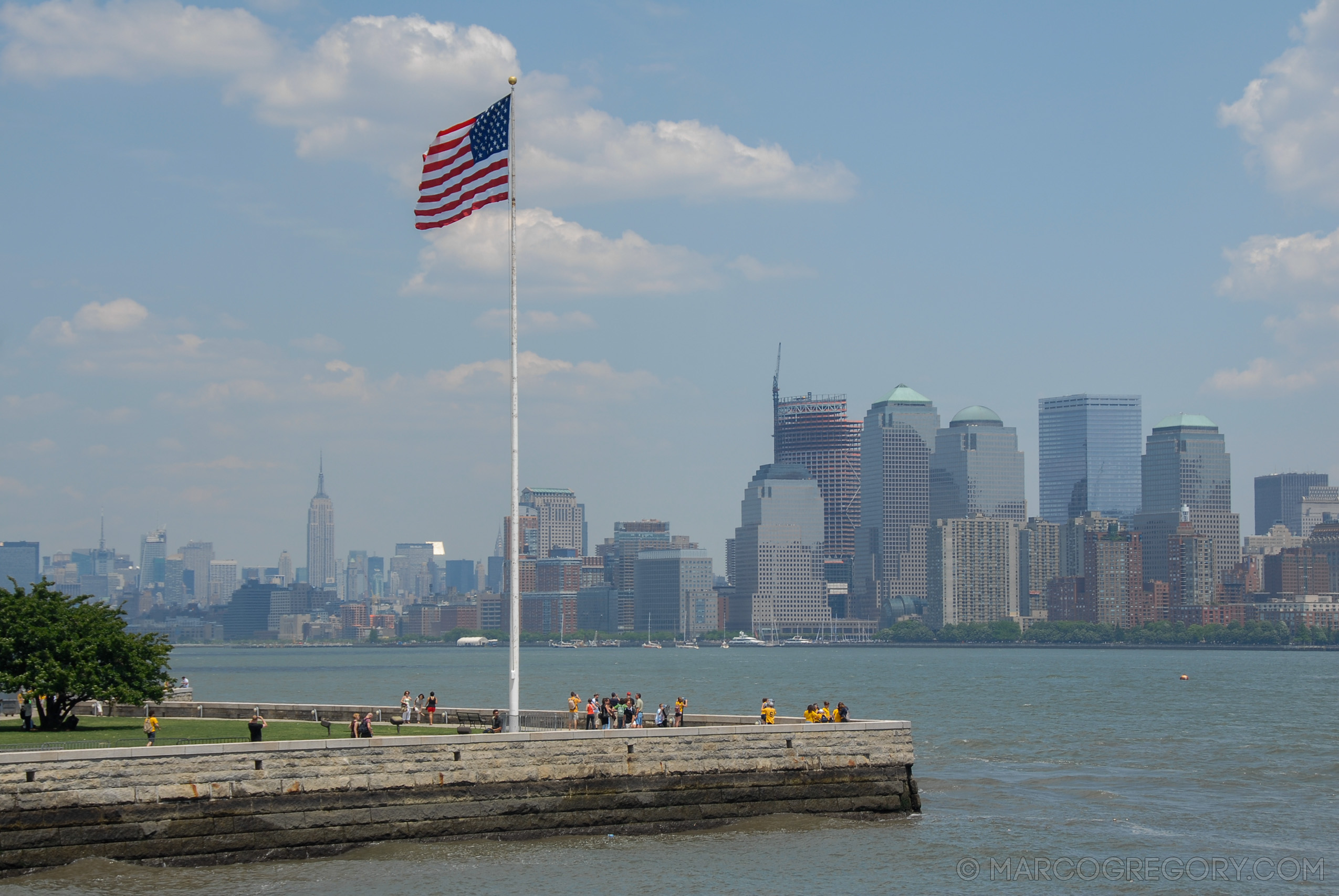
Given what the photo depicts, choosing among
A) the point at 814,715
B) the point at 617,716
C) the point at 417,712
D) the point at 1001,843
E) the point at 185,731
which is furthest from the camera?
the point at 417,712

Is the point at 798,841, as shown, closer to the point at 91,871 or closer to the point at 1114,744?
the point at 91,871

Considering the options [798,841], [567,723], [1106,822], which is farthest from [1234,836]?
[567,723]

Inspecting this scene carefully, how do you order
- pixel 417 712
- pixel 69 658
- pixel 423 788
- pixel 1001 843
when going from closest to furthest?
pixel 423 788, pixel 1001 843, pixel 69 658, pixel 417 712

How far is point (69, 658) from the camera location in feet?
139

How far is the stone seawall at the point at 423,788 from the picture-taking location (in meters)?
32.0

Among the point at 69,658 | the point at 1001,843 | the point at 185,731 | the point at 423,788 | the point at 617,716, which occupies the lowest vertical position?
the point at 1001,843

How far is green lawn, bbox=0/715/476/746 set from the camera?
128ft

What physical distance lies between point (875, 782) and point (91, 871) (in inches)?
776

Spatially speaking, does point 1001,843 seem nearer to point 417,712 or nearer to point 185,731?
point 417,712

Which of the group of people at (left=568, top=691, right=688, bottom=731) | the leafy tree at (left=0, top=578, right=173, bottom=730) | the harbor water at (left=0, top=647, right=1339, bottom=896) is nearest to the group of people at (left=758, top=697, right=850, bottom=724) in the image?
the group of people at (left=568, top=691, right=688, bottom=731)

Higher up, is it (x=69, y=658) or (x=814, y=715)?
(x=69, y=658)

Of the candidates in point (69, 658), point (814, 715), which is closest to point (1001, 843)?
point (814, 715)

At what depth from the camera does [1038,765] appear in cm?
5809

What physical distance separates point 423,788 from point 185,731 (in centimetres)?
1041
